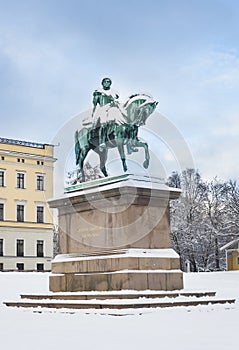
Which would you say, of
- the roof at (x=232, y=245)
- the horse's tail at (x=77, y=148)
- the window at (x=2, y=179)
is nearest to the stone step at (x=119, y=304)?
the horse's tail at (x=77, y=148)

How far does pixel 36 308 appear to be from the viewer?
15352 millimetres

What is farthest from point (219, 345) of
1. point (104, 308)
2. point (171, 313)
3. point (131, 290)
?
point (131, 290)

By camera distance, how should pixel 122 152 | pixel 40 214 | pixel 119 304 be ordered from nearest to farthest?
pixel 119 304, pixel 122 152, pixel 40 214

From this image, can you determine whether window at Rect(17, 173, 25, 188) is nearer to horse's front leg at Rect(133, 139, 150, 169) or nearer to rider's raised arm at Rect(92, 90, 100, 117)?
rider's raised arm at Rect(92, 90, 100, 117)

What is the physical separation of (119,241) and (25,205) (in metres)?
46.4

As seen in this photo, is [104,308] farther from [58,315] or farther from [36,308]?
[36,308]

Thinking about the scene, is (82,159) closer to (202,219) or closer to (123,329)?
(123,329)

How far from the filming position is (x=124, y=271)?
1544 cm

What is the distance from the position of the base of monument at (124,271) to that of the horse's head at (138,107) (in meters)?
3.95

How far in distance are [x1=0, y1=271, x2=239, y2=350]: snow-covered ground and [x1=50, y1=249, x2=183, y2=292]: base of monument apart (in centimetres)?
176

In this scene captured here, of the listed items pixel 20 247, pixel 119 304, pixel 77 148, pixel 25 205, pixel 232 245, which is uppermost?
pixel 25 205

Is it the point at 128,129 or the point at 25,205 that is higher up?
the point at 25,205

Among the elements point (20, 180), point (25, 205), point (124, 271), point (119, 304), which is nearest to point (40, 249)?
point (25, 205)

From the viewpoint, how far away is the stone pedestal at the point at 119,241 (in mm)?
15719
